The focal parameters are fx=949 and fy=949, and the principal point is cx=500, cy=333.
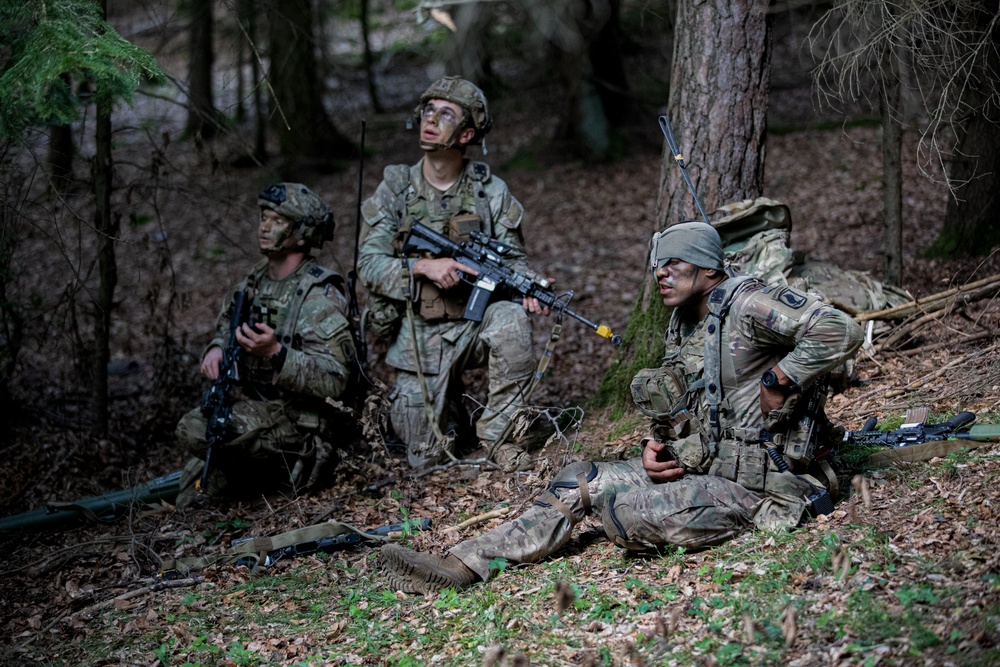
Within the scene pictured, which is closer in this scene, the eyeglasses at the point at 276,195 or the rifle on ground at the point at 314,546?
the rifle on ground at the point at 314,546

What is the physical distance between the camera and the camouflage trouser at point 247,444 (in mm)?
6637

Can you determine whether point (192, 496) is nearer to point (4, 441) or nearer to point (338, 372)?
point (338, 372)

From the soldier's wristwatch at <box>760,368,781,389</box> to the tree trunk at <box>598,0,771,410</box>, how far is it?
2004 mm

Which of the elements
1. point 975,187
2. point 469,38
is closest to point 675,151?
point 975,187

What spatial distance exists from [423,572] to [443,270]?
2.48 metres

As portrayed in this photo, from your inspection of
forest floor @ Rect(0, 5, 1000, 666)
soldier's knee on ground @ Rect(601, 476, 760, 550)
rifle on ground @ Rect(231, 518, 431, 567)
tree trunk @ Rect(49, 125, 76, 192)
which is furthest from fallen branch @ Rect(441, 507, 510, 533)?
tree trunk @ Rect(49, 125, 76, 192)

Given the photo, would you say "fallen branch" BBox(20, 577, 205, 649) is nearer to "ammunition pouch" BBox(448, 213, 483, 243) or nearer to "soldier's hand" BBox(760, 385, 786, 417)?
"ammunition pouch" BBox(448, 213, 483, 243)

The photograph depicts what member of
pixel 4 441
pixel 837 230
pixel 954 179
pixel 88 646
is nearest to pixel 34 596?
pixel 88 646

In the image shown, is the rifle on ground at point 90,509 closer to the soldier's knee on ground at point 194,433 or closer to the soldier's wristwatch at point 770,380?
the soldier's knee on ground at point 194,433

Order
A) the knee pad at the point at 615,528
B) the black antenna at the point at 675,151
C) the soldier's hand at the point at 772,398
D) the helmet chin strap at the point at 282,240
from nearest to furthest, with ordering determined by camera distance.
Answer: the soldier's hand at the point at 772,398 → the knee pad at the point at 615,528 → the black antenna at the point at 675,151 → the helmet chin strap at the point at 282,240

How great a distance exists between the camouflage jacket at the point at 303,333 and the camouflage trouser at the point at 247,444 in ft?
0.71

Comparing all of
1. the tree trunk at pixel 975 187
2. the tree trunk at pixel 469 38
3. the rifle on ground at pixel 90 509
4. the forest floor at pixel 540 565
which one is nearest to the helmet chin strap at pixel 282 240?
the forest floor at pixel 540 565

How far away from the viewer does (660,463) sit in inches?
202

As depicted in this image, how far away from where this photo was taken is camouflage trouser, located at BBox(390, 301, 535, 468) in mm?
6785
